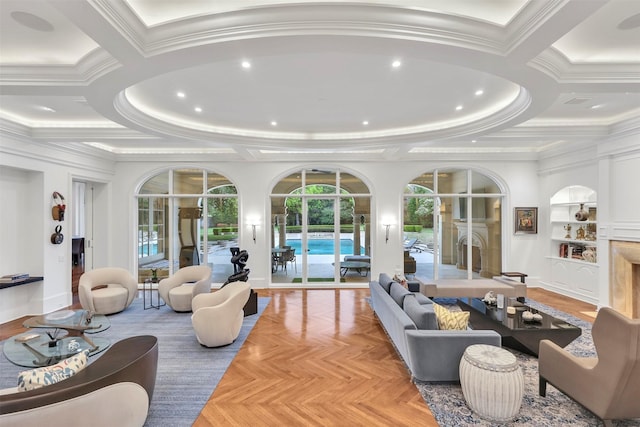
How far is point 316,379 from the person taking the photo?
3.46 meters

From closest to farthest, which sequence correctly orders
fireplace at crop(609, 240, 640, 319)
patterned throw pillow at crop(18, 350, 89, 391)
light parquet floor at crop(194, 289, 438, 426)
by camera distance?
patterned throw pillow at crop(18, 350, 89, 391) < light parquet floor at crop(194, 289, 438, 426) < fireplace at crop(609, 240, 640, 319)

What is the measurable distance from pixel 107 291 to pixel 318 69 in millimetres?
5540

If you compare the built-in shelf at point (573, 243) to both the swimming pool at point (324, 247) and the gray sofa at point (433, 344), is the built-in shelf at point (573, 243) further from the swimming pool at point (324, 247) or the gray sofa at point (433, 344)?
the gray sofa at point (433, 344)

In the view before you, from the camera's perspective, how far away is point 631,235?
17.5 feet

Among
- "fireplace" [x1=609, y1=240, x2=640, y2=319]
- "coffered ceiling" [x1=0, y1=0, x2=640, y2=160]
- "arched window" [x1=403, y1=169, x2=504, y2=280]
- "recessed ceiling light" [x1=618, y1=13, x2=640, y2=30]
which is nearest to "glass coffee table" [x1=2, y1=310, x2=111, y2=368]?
"coffered ceiling" [x1=0, y1=0, x2=640, y2=160]

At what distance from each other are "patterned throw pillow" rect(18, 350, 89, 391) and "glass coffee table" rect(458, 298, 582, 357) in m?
4.39

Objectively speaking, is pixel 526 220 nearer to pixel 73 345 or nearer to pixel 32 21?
pixel 73 345

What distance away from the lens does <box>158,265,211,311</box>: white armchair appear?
5.70 m

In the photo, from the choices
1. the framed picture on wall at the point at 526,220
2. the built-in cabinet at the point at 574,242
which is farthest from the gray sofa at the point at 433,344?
the framed picture on wall at the point at 526,220

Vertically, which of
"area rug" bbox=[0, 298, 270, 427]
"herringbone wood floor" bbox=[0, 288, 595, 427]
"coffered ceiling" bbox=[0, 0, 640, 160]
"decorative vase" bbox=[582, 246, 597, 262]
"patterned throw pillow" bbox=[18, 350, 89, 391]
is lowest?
"herringbone wood floor" bbox=[0, 288, 595, 427]

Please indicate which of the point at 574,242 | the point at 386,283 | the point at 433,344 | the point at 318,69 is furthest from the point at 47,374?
the point at 574,242

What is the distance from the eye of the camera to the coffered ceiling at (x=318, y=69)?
7.85ft

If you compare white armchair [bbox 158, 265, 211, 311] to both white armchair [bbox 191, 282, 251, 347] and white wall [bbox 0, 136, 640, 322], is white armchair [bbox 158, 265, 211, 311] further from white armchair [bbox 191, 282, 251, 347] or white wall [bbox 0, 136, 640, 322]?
white wall [bbox 0, 136, 640, 322]

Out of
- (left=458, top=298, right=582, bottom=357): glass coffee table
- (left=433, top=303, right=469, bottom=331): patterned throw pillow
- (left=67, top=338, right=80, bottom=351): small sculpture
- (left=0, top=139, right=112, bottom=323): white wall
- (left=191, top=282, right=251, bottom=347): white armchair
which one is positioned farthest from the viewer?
(left=0, top=139, right=112, bottom=323): white wall
